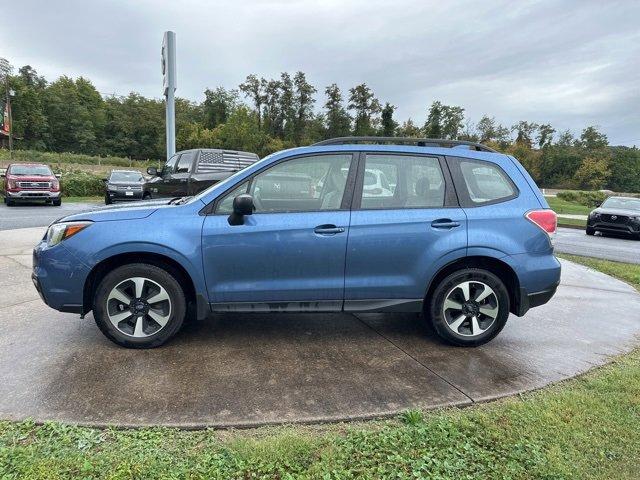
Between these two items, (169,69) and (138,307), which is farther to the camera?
(169,69)

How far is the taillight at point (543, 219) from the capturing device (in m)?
4.01

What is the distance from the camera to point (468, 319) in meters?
4.07

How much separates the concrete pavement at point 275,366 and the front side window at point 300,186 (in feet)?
4.14

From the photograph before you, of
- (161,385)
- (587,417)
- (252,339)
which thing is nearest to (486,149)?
(587,417)

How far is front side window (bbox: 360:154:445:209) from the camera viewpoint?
156 inches

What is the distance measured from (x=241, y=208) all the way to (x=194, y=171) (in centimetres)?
701

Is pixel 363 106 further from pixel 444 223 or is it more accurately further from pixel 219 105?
pixel 444 223

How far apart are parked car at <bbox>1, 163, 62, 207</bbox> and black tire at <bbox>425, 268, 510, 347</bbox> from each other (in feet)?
58.8

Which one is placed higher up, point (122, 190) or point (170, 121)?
point (170, 121)

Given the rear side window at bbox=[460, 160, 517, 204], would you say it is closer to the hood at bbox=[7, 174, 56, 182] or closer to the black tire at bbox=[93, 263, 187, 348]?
the black tire at bbox=[93, 263, 187, 348]

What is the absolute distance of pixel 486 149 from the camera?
4312 millimetres

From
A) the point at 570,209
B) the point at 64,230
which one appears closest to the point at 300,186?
the point at 64,230

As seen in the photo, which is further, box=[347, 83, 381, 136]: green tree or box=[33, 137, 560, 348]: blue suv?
box=[347, 83, 381, 136]: green tree

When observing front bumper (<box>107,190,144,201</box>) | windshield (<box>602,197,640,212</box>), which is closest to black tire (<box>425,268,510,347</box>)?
windshield (<box>602,197,640,212</box>)
